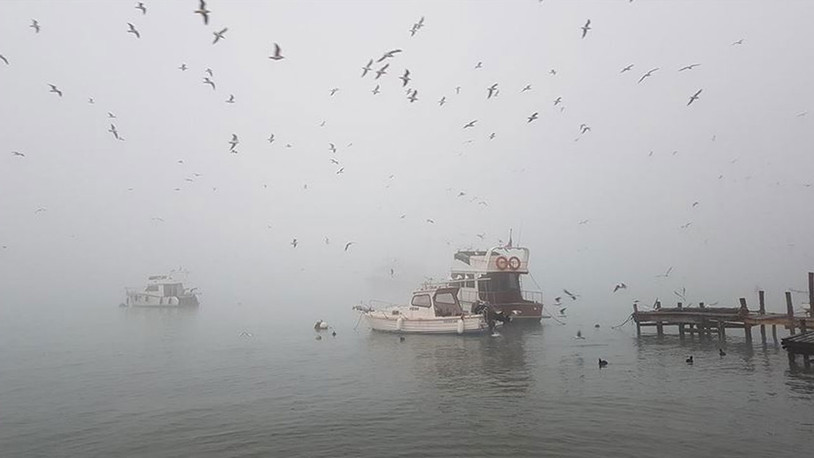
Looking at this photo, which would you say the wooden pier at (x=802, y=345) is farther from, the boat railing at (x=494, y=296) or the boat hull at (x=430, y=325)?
the boat railing at (x=494, y=296)

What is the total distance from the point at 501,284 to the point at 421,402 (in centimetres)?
→ 3350

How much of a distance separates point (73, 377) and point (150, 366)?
4.84 meters

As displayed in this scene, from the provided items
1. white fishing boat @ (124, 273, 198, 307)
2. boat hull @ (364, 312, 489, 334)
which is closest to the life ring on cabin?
boat hull @ (364, 312, 489, 334)

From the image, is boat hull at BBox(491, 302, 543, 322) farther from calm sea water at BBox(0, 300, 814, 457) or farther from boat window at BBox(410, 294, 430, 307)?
calm sea water at BBox(0, 300, 814, 457)

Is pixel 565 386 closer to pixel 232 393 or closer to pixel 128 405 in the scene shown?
pixel 232 393

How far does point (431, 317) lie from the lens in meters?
44.6

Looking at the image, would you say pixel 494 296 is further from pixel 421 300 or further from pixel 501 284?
pixel 421 300

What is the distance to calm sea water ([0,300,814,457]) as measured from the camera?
620 inches

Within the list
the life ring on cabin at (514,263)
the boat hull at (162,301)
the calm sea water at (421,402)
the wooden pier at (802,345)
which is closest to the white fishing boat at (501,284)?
the life ring on cabin at (514,263)

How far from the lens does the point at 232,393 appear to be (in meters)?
24.8

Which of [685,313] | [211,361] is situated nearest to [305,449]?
[211,361]

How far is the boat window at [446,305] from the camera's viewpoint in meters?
45.4

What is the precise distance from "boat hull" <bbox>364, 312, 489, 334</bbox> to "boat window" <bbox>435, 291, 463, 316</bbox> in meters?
1.64

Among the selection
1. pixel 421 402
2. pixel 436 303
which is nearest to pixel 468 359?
pixel 421 402
